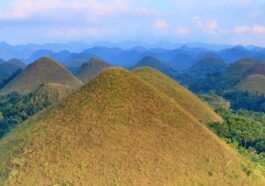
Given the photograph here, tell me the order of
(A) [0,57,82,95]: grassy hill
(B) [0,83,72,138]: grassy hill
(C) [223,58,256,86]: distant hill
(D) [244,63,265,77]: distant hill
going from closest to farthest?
(B) [0,83,72,138]: grassy hill < (A) [0,57,82,95]: grassy hill < (D) [244,63,265,77]: distant hill < (C) [223,58,256,86]: distant hill

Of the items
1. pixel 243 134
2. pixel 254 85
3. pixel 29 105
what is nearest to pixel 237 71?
pixel 254 85

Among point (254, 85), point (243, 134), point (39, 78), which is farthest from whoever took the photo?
point (39, 78)

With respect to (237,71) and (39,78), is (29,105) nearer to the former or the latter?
(39,78)

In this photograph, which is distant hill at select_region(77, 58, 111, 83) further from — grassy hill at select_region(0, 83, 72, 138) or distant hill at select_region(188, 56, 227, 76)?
distant hill at select_region(188, 56, 227, 76)

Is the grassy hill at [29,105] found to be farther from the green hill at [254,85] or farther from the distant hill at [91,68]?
the distant hill at [91,68]

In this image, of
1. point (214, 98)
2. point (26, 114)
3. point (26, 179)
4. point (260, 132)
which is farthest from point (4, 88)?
point (26, 179)

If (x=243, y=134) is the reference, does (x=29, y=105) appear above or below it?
below

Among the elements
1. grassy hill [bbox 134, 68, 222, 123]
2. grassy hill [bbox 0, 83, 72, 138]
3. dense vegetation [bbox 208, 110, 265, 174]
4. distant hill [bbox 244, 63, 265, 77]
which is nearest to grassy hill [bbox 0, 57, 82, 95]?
grassy hill [bbox 0, 83, 72, 138]
